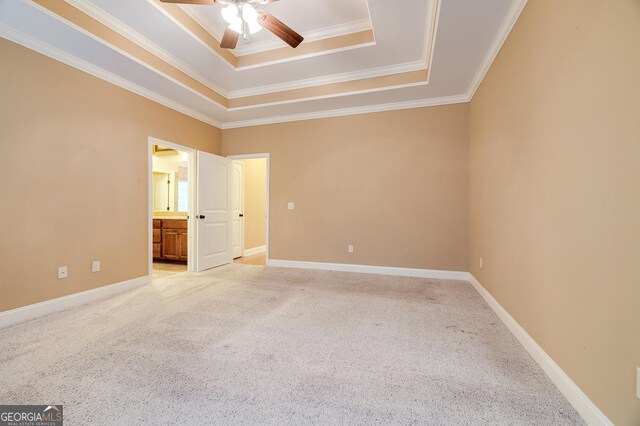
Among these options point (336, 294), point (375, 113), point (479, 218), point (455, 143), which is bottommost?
point (336, 294)

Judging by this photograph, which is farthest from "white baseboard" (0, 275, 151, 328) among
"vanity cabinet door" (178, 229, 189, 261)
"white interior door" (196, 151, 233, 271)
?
"vanity cabinet door" (178, 229, 189, 261)

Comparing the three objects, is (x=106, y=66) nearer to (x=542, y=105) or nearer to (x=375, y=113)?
(x=375, y=113)

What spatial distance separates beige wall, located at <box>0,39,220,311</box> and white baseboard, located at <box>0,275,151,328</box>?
6 centimetres

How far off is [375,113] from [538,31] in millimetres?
2707

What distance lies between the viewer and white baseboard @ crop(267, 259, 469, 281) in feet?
13.4

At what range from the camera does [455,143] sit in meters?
4.07

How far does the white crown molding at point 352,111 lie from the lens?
13.3 feet

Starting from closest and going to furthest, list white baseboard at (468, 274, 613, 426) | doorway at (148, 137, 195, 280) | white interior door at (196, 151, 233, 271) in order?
white baseboard at (468, 274, 613, 426), doorway at (148, 137, 195, 280), white interior door at (196, 151, 233, 271)

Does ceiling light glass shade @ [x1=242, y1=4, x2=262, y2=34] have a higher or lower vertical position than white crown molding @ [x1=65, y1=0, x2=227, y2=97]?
lower

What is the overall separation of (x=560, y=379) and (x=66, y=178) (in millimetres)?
4702

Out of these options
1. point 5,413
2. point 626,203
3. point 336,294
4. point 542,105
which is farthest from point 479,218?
point 5,413

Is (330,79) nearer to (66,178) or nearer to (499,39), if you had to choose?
(499,39)

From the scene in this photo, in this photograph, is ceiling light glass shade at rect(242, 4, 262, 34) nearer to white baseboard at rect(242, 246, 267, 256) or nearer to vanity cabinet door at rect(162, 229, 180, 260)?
vanity cabinet door at rect(162, 229, 180, 260)

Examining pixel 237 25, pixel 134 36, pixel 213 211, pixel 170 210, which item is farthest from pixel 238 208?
pixel 237 25
